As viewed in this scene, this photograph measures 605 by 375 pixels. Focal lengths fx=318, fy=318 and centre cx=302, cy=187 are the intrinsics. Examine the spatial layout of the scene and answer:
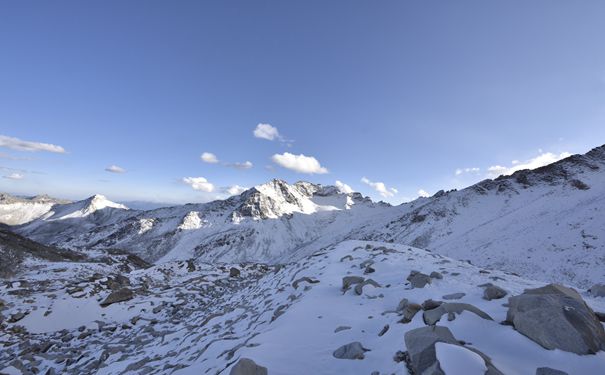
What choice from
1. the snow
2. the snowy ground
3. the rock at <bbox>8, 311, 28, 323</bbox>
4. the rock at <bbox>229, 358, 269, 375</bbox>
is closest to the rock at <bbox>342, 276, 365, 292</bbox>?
the snowy ground

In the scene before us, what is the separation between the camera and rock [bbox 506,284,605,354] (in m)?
5.95

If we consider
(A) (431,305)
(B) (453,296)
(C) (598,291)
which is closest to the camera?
(A) (431,305)

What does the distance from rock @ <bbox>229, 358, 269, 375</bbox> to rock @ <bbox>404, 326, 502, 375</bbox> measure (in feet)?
9.80

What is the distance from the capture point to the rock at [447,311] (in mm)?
7711

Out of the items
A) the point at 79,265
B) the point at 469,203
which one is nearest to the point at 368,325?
the point at 79,265

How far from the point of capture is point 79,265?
3069cm

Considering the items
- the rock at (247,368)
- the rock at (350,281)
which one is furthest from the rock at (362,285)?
the rock at (247,368)

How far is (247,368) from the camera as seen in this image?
6523mm

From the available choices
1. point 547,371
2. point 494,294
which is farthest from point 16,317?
point 547,371

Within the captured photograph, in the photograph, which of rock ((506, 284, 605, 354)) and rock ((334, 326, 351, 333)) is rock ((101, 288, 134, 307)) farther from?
rock ((506, 284, 605, 354))

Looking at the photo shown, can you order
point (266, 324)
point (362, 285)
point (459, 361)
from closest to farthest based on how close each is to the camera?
point (459, 361) < point (266, 324) < point (362, 285)

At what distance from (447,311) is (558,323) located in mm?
2247

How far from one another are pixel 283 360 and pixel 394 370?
2.61 metres

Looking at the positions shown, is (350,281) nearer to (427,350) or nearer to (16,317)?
(427,350)
